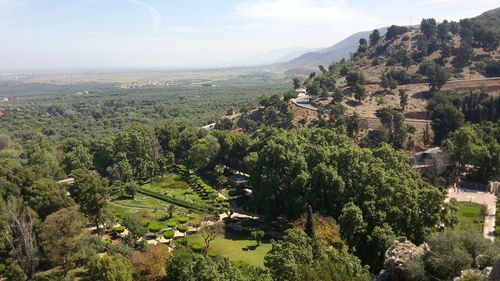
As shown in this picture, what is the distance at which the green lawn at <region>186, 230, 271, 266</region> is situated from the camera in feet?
104

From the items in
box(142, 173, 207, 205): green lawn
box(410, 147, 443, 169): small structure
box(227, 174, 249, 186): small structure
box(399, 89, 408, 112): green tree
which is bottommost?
box(142, 173, 207, 205): green lawn

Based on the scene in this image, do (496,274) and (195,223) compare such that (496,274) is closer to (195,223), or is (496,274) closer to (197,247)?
(197,247)

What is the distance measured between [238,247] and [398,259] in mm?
16857

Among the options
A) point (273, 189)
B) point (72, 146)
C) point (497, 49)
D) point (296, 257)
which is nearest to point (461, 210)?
point (273, 189)

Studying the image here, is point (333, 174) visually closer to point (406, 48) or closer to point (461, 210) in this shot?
point (461, 210)

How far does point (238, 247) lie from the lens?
112ft

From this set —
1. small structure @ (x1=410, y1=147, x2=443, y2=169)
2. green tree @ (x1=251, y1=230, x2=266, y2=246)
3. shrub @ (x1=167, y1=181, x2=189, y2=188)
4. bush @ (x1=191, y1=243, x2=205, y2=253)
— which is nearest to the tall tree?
bush @ (x1=191, y1=243, x2=205, y2=253)

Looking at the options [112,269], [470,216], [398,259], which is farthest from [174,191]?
[470,216]

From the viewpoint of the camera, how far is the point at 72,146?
63438 mm

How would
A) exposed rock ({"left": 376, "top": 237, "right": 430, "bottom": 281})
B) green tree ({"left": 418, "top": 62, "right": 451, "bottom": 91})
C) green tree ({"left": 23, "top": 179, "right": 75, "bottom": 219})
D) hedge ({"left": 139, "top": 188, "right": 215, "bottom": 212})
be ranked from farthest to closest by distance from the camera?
green tree ({"left": 418, "top": 62, "right": 451, "bottom": 91})
hedge ({"left": 139, "top": 188, "right": 215, "bottom": 212})
green tree ({"left": 23, "top": 179, "right": 75, "bottom": 219})
exposed rock ({"left": 376, "top": 237, "right": 430, "bottom": 281})

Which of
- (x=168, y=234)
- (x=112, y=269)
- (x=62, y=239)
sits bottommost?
(x=168, y=234)

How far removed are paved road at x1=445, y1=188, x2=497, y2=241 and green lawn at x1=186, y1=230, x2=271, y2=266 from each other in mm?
21864

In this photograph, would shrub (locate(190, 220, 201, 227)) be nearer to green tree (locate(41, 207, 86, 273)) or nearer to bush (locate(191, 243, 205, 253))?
bush (locate(191, 243, 205, 253))

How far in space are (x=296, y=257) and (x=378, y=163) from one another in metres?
18.4
